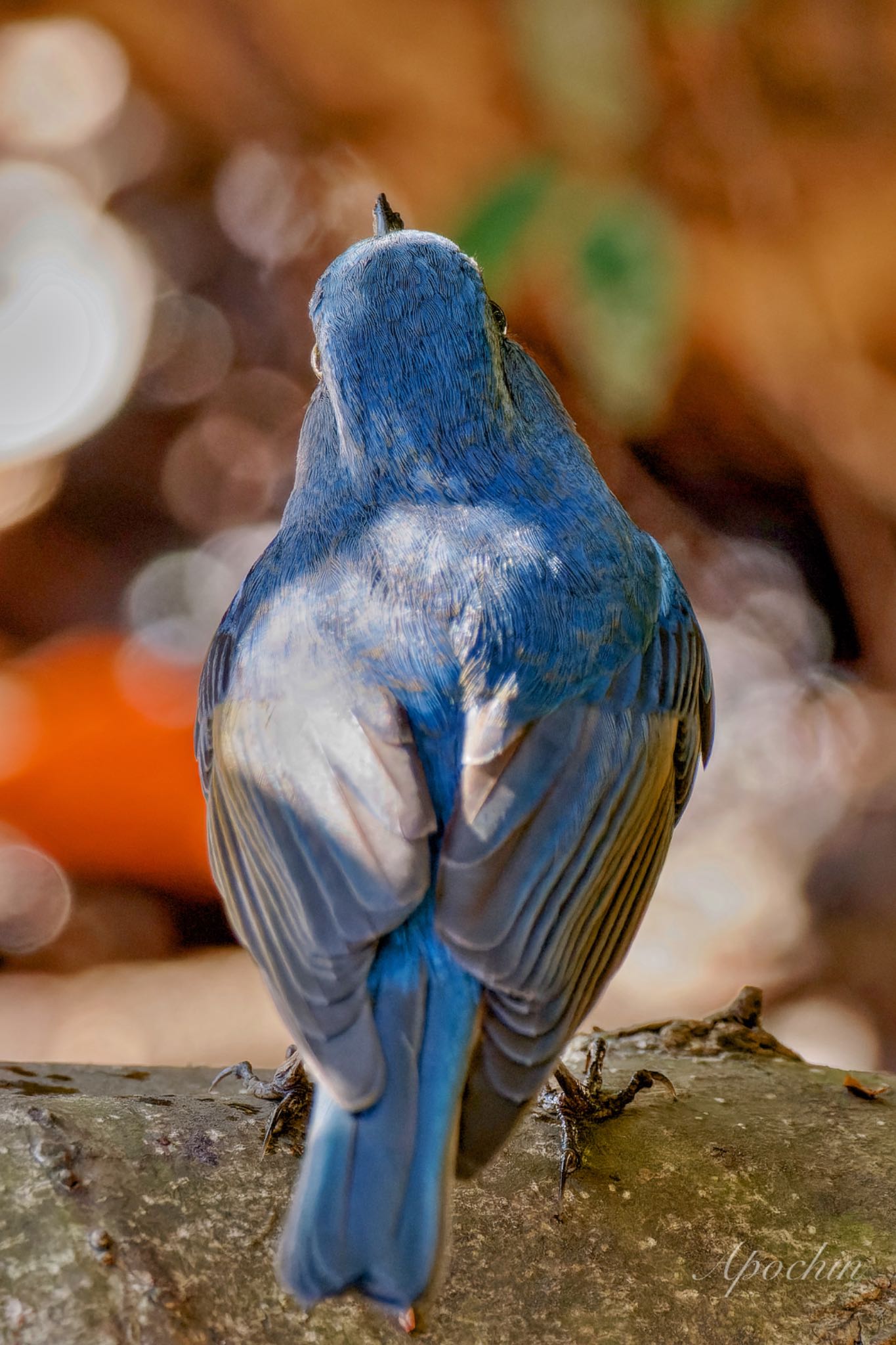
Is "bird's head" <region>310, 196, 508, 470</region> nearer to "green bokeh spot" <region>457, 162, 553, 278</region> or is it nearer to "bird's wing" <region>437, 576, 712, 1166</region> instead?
"bird's wing" <region>437, 576, 712, 1166</region>

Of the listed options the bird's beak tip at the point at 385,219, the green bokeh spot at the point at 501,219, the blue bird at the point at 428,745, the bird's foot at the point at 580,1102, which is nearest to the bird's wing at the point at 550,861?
the blue bird at the point at 428,745

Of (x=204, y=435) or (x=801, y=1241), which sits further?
(x=204, y=435)

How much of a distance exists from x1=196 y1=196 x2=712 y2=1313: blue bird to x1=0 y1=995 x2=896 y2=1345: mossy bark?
27cm

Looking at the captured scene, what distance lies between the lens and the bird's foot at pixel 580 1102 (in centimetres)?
241

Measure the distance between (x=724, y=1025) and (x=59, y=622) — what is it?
379cm

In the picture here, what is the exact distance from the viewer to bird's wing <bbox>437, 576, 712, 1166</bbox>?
1971 mm

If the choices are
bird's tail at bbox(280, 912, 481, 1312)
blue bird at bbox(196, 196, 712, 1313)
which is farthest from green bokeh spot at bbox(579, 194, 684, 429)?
bird's tail at bbox(280, 912, 481, 1312)

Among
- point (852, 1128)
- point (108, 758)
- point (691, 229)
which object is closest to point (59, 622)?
point (108, 758)

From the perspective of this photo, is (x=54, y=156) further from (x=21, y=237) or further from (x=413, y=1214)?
(x=413, y=1214)

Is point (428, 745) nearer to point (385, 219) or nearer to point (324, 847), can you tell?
point (324, 847)

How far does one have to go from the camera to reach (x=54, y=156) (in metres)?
6.64

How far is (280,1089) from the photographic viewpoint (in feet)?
8.43

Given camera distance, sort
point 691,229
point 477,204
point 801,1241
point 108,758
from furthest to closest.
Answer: point 691,229, point 108,758, point 477,204, point 801,1241

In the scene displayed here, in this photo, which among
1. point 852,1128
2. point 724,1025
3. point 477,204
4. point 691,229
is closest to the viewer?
point 852,1128
